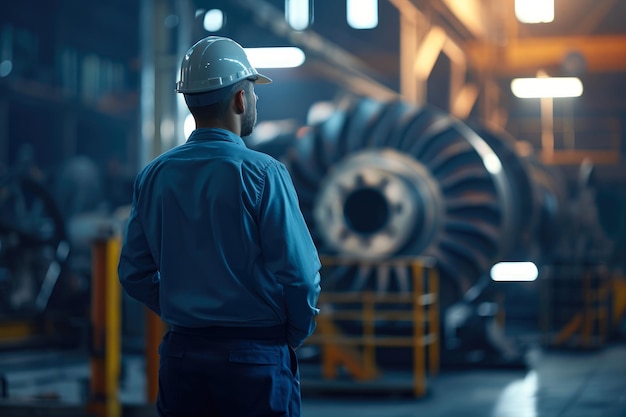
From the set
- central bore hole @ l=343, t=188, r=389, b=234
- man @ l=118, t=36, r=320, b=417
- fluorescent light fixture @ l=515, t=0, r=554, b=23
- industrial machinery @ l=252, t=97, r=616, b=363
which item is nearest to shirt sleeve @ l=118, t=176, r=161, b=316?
man @ l=118, t=36, r=320, b=417

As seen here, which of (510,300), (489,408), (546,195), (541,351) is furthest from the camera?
(510,300)

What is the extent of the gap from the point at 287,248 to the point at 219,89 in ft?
1.45

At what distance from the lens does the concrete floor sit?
268 inches

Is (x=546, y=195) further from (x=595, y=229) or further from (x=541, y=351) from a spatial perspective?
(x=541, y=351)

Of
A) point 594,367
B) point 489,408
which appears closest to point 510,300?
point 594,367

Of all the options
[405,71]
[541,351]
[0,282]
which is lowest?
[541,351]

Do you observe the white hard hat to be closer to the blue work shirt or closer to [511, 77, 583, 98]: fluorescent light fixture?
the blue work shirt

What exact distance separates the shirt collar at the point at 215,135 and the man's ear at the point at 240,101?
6 centimetres

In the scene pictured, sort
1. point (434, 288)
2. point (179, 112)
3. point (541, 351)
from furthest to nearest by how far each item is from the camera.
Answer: point (541, 351) → point (179, 112) → point (434, 288)

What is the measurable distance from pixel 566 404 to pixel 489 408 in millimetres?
640

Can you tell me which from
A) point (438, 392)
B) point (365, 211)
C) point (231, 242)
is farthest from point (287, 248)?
point (365, 211)

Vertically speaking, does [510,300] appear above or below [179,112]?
below

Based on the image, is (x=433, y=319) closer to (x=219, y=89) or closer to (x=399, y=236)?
(x=399, y=236)

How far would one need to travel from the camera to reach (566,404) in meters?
7.32
